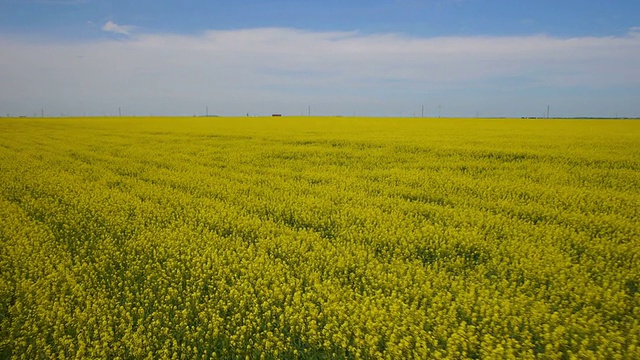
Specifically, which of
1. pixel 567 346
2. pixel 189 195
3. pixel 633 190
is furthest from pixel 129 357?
pixel 633 190

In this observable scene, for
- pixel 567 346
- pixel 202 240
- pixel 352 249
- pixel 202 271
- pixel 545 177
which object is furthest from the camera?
pixel 545 177

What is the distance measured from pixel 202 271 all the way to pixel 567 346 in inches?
160

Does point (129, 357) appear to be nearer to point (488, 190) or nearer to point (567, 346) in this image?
point (567, 346)

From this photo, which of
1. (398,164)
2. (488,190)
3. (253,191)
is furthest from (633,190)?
(253,191)

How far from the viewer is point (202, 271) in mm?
5301

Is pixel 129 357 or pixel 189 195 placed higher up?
pixel 189 195

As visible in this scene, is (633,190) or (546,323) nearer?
(546,323)

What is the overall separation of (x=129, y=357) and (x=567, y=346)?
12.7 feet

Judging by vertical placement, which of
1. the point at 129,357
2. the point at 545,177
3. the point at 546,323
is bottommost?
the point at 129,357

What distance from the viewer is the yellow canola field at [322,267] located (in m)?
3.76

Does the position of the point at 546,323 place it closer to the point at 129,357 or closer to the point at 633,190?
the point at 129,357

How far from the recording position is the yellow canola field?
3.76 metres

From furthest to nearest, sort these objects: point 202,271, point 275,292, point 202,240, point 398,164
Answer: point 398,164
point 202,240
point 202,271
point 275,292

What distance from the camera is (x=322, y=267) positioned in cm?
538
